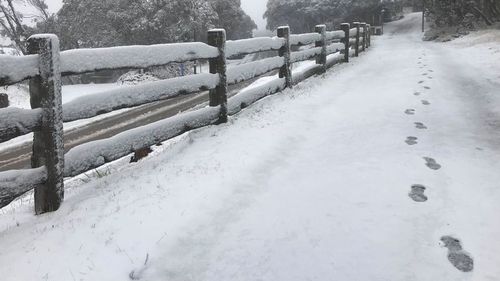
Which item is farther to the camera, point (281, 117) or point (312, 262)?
point (281, 117)

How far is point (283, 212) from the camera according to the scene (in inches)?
125

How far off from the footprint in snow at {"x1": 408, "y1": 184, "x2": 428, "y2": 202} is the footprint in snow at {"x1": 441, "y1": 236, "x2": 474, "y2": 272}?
1.96ft

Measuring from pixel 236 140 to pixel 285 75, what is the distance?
3.88 meters

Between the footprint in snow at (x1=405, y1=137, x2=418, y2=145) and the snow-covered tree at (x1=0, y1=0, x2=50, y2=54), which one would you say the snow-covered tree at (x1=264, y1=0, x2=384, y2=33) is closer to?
the snow-covered tree at (x1=0, y1=0, x2=50, y2=54)

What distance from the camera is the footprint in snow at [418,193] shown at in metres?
3.31

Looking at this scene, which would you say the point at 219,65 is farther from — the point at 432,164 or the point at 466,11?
the point at 466,11

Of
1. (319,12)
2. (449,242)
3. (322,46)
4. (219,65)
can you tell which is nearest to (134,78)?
(322,46)

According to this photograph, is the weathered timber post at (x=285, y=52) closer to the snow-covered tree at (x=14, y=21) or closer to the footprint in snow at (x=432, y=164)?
the footprint in snow at (x=432, y=164)

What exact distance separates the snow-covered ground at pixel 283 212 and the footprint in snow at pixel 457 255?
0.02 m

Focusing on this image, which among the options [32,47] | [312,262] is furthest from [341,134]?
[32,47]

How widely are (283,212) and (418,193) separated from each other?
46.0 inches

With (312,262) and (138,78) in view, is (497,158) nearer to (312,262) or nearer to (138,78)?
(312,262)

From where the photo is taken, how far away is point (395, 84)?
880 centimetres

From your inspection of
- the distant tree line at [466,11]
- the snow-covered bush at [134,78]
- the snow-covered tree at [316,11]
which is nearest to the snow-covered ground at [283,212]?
the snow-covered bush at [134,78]
